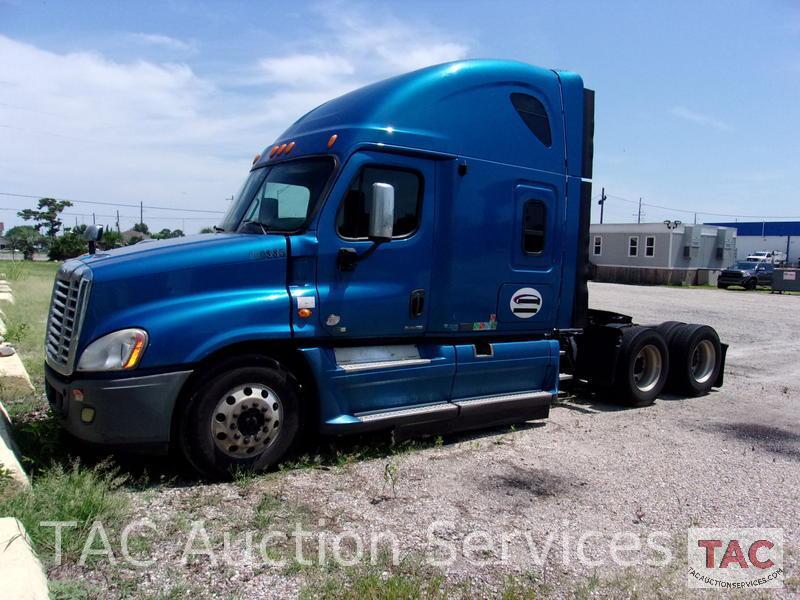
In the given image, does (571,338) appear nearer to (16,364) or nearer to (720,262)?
(16,364)

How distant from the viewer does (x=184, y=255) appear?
4793 mm

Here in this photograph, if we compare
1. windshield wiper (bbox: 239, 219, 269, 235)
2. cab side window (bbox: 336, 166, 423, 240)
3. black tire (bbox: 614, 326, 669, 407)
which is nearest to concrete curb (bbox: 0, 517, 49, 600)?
windshield wiper (bbox: 239, 219, 269, 235)

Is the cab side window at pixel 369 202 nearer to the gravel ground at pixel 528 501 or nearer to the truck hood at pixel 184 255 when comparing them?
the truck hood at pixel 184 255

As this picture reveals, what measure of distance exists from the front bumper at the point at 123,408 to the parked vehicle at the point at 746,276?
40040 millimetres

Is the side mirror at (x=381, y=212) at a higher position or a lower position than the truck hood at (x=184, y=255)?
higher

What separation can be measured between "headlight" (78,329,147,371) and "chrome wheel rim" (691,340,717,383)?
7.21m

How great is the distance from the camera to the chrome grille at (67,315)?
15.0ft

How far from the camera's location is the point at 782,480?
5.37m

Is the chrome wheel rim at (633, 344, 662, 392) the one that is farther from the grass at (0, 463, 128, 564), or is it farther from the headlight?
the grass at (0, 463, 128, 564)

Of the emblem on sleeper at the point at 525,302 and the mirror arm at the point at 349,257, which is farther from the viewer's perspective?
the emblem on sleeper at the point at 525,302

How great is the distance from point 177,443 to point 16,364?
12.2 feet

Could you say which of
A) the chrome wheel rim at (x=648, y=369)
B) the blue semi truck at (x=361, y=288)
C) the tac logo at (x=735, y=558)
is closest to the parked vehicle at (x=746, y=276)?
the chrome wheel rim at (x=648, y=369)

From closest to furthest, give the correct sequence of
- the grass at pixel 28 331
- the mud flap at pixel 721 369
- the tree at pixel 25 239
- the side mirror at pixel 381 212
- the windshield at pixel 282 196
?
the side mirror at pixel 381 212, the windshield at pixel 282 196, the grass at pixel 28 331, the mud flap at pixel 721 369, the tree at pixel 25 239

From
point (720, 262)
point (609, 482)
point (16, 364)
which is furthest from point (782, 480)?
point (720, 262)
